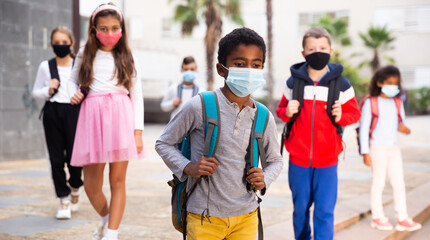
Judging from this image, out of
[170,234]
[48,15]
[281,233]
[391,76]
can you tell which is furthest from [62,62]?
[48,15]

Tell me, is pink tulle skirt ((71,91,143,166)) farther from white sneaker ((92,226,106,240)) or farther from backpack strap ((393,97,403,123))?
backpack strap ((393,97,403,123))

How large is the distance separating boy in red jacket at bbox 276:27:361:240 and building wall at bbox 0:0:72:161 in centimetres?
753

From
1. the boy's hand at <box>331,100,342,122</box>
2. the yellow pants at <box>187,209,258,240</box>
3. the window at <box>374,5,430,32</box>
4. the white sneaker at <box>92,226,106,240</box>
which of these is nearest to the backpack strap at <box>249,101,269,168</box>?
the yellow pants at <box>187,209,258,240</box>

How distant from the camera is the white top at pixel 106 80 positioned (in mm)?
4711

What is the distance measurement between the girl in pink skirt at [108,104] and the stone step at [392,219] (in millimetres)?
2151

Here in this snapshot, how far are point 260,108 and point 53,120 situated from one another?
3450 millimetres

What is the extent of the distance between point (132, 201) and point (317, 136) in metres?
3.09

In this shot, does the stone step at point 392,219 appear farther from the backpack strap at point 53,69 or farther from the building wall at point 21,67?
the building wall at point 21,67

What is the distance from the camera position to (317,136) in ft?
15.2

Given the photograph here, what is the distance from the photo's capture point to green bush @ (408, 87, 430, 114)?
37.6 m

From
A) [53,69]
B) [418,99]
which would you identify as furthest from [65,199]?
[418,99]

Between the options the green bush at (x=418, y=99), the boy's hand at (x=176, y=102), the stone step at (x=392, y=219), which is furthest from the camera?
the green bush at (x=418, y=99)

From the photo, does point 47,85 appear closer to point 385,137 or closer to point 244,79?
point 385,137

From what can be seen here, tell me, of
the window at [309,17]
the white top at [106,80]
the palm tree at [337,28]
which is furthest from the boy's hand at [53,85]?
the window at [309,17]
